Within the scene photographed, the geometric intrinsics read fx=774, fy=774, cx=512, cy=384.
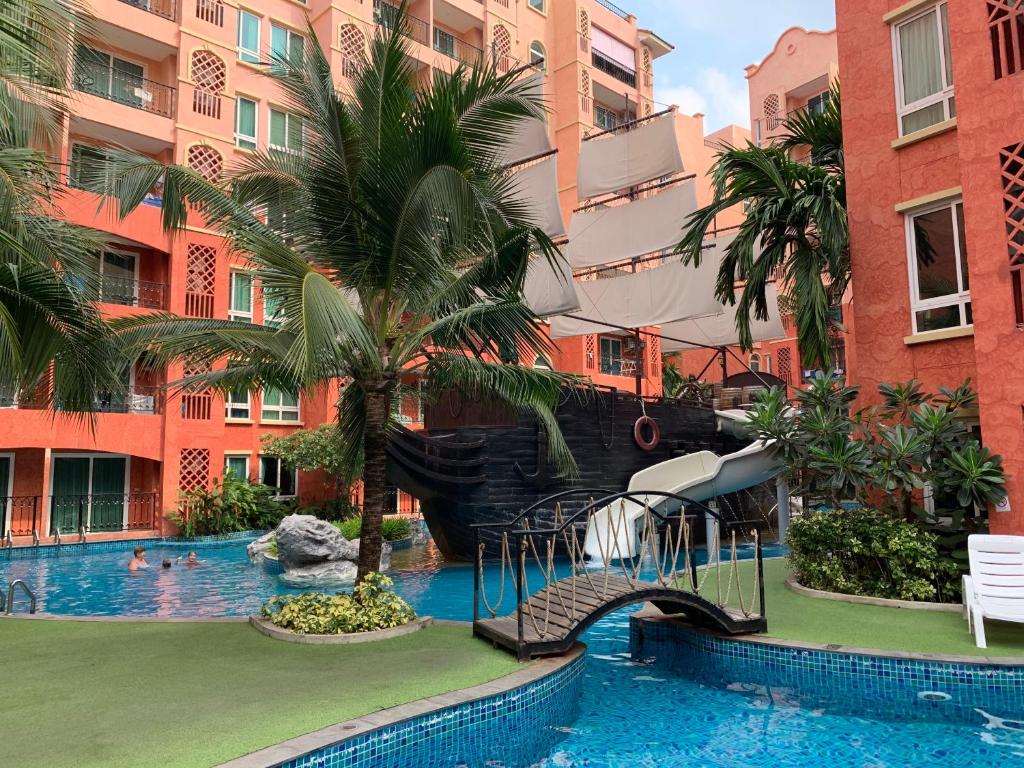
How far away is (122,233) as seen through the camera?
59.7 ft

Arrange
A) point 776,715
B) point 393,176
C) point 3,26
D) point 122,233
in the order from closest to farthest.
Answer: point 3,26, point 776,715, point 393,176, point 122,233

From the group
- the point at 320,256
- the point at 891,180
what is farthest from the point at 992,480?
the point at 320,256

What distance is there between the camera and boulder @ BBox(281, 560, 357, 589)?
40.4ft

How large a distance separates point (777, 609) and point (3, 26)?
7927 millimetres

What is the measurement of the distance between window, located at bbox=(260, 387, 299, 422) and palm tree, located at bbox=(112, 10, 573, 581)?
13930 mm

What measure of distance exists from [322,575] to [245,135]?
14256 mm

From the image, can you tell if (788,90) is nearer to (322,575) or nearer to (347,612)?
(322,575)

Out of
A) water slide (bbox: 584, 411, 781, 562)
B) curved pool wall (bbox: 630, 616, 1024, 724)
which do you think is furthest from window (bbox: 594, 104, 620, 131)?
curved pool wall (bbox: 630, 616, 1024, 724)

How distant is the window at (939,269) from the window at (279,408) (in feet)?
52.9

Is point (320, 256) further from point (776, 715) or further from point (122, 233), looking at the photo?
point (122, 233)

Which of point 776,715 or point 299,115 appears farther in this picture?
point 299,115

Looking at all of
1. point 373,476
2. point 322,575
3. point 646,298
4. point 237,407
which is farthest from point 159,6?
point 373,476

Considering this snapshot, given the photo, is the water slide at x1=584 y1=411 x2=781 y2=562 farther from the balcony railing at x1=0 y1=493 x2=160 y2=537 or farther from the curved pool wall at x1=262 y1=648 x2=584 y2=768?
the balcony railing at x1=0 y1=493 x2=160 y2=537

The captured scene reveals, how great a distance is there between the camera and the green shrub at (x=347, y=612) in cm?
669
